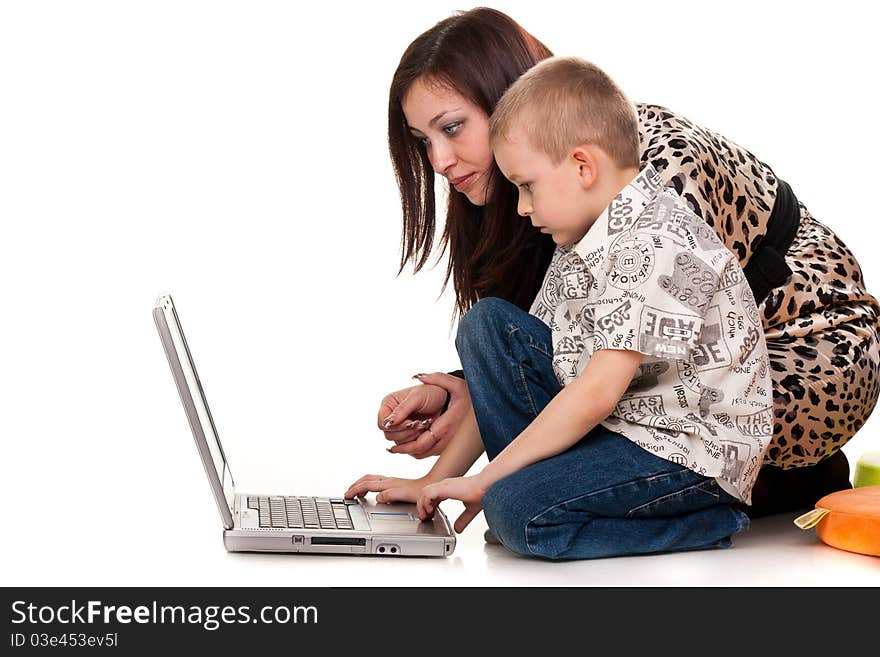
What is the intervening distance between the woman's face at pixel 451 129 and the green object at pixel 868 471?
3.23 feet

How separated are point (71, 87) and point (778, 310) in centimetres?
305

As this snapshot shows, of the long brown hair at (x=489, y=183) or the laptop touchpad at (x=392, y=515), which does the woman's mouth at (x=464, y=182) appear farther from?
the laptop touchpad at (x=392, y=515)

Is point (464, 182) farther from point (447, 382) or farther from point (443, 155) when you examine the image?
point (447, 382)

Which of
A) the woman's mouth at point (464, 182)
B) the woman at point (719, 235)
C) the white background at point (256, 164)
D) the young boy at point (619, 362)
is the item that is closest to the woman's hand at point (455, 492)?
the young boy at point (619, 362)

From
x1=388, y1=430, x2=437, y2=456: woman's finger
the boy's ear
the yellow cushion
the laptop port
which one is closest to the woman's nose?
the boy's ear

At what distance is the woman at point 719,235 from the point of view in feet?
7.18

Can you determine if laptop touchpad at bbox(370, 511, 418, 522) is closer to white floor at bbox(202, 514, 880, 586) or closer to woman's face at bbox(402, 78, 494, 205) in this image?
white floor at bbox(202, 514, 880, 586)

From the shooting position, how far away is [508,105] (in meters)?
2.01

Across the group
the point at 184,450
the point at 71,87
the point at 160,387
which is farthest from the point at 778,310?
the point at 71,87

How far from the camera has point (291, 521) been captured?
2021 millimetres

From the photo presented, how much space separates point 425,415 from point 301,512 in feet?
1.30

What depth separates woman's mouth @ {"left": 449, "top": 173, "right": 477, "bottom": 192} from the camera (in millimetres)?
2312

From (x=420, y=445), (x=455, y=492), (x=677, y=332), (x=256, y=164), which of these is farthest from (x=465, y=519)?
(x=256, y=164)

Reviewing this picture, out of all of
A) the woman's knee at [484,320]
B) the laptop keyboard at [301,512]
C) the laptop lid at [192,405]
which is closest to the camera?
the laptop lid at [192,405]
